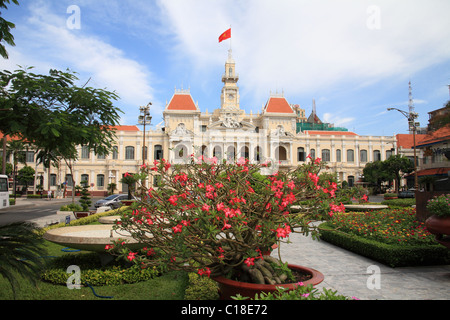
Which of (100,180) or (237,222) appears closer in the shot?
(237,222)

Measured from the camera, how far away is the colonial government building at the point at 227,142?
46.8 metres

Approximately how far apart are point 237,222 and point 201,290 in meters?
1.95

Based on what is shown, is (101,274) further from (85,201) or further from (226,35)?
(226,35)

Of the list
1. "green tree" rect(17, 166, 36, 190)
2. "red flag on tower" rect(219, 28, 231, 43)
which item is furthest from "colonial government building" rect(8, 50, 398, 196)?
"red flag on tower" rect(219, 28, 231, 43)

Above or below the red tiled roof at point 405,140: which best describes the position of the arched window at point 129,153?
below

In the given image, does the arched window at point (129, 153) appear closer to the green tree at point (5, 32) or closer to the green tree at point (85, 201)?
the green tree at point (85, 201)

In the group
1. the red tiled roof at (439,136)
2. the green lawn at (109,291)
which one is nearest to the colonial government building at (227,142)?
the red tiled roof at (439,136)

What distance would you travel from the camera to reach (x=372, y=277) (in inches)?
251

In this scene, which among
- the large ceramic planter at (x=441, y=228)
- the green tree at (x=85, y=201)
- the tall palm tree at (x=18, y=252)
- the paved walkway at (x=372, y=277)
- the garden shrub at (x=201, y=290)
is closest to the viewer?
the tall palm tree at (x=18, y=252)

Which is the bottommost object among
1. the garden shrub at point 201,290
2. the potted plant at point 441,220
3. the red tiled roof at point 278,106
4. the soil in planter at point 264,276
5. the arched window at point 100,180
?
the garden shrub at point 201,290

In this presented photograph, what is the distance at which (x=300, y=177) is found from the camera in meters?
4.43

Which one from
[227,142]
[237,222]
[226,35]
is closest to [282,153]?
[227,142]
